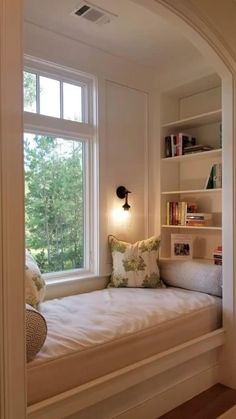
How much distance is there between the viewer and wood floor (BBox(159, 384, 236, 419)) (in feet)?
6.96

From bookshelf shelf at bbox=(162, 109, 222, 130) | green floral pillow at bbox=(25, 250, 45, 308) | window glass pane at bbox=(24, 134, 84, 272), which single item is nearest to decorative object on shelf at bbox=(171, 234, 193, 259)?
window glass pane at bbox=(24, 134, 84, 272)

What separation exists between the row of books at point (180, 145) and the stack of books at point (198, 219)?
0.58 meters

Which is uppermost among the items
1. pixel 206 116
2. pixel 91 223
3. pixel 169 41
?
pixel 169 41

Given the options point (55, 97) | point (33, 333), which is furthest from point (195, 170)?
point (33, 333)

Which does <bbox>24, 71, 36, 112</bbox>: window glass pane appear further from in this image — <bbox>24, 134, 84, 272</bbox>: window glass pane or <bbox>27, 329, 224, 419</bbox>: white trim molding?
<bbox>27, 329, 224, 419</bbox>: white trim molding

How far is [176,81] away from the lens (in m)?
3.19

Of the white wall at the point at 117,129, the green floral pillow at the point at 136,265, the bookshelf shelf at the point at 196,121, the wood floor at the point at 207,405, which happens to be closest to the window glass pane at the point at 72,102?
the white wall at the point at 117,129

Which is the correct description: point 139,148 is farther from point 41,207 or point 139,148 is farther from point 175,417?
point 175,417

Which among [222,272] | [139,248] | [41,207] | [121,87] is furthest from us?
[121,87]

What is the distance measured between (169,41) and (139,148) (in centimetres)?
96

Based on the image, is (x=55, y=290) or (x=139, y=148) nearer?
(x=55, y=290)

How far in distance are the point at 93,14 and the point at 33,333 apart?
2081 mm

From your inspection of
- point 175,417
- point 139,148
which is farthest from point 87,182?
point 175,417

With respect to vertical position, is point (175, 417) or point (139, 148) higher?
point (139, 148)
